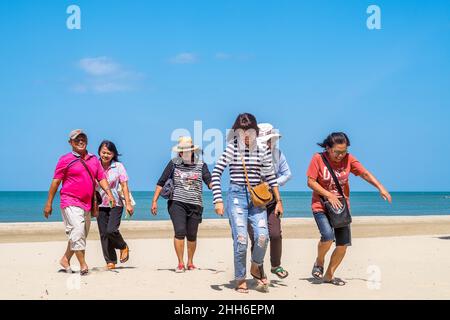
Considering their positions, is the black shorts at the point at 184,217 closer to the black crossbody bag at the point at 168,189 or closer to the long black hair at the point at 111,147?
the black crossbody bag at the point at 168,189

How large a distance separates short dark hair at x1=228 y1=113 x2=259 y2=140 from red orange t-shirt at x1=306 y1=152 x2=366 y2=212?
0.94 meters

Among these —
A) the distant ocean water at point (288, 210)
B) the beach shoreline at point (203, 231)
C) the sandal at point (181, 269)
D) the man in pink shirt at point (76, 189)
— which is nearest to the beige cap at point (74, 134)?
the man in pink shirt at point (76, 189)

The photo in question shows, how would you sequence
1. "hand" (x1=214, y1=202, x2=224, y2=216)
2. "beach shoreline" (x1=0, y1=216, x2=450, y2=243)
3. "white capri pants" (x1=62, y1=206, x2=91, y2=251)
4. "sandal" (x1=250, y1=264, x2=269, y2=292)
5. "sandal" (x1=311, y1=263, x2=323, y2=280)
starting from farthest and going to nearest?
"beach shoreline" (x1=0, y1=216, x2=450, y2=243)
"white capri pants" (x1=62, y1=206, x2=91, y2=251)
"sandal" (x1=311, y1=263, x2=323, y2=280)
"sandal" (x1=250, y1=264, x2=269, y2=292)
"hand" (x1=214, y1=202, x2=224, y2=216)

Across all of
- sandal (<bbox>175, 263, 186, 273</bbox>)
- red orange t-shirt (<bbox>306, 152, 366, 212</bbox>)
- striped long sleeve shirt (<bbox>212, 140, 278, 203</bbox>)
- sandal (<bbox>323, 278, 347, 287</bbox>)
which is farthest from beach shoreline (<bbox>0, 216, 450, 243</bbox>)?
striped long sleeve shirt (<bbox>212, 140, 278, 203</bbox>)

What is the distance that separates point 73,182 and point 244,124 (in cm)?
281

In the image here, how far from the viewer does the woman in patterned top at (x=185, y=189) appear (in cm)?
917

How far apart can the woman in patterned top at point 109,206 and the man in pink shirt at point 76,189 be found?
654 mm

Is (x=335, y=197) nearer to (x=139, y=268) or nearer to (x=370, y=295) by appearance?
(x=370, y=295)

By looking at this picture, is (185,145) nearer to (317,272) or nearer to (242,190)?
(242,190)

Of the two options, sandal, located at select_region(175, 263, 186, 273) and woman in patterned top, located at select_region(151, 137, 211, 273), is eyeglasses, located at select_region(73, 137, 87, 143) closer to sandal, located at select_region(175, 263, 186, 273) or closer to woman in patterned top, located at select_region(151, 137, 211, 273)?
woman in patterned top, located at select_region(151, 137, 211, 273)

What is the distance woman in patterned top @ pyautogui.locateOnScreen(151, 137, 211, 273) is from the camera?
361 inches

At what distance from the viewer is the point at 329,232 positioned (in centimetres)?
757
